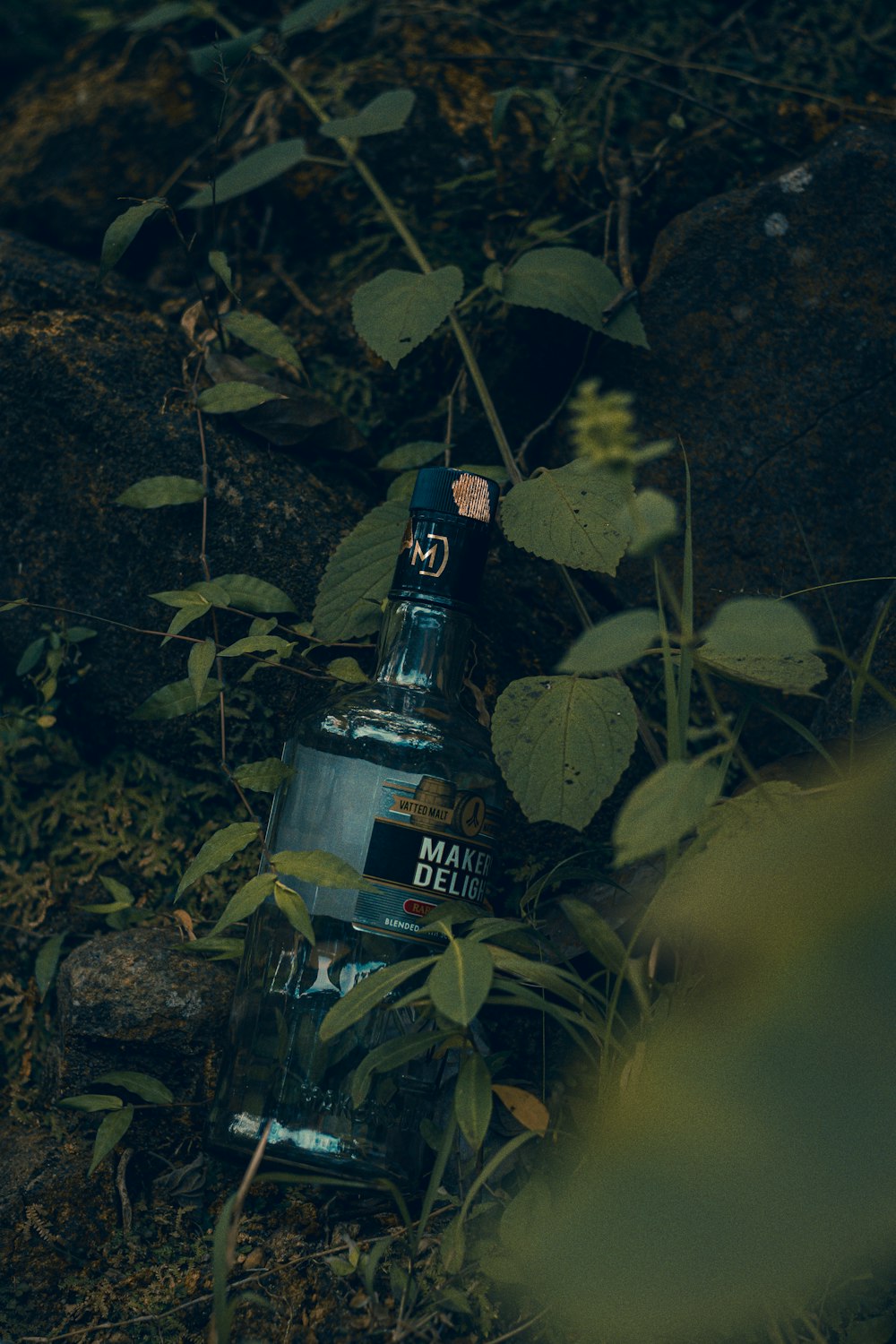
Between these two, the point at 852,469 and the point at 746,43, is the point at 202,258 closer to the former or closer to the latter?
the point at 746,43

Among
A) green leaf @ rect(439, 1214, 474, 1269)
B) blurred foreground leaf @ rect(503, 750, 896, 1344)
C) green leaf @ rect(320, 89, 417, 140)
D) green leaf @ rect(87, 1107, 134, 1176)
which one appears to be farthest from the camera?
green leaf @ rect(320, 89, 417, 140)

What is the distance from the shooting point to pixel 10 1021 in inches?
60.2

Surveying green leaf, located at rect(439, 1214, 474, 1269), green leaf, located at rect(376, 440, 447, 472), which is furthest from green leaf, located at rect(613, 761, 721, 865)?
green leaf, located at rect(376, 440, 447, 472)

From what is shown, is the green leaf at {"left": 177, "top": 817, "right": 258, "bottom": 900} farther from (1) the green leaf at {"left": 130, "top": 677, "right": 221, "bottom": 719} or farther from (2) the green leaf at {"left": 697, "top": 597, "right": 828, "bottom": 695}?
(2) the green leaf at {"left": 697, "top": 597, "right": 828, "bottom": 695}

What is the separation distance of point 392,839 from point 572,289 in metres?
0.91

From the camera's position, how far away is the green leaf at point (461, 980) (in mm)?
1062

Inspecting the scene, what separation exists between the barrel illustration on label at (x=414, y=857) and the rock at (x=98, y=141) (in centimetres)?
133

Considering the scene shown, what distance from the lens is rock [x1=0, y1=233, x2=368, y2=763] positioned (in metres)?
1.60

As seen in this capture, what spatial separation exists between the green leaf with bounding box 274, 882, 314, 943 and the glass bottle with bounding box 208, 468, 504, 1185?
0.06 m

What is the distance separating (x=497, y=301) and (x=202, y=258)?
63 centimetres

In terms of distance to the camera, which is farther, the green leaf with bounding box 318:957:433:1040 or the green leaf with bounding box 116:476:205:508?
the green leaf with bounding box 116:476:205:508

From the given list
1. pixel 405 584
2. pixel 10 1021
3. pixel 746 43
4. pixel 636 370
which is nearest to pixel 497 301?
A: pixel 636 370

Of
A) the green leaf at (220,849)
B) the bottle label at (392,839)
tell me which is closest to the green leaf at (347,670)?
the bottle label at (392,839)

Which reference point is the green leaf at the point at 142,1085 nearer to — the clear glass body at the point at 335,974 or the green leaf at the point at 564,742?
the clear glass body at the point at 335,974
